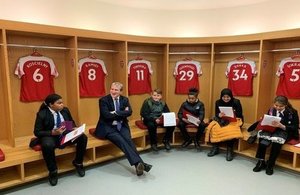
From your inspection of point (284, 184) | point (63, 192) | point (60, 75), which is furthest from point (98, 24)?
point (284, 184)

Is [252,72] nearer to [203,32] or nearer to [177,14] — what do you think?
[203,32]

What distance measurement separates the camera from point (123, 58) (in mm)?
3736

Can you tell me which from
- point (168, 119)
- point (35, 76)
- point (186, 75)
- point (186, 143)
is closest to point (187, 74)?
point (186, 75)

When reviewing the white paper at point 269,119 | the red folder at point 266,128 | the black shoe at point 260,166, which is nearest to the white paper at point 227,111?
the red folder at point 266,128

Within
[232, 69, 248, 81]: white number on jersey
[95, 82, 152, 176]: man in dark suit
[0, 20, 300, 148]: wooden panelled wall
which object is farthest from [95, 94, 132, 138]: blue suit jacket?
[232, 69, 248, 81]: white number on jersey

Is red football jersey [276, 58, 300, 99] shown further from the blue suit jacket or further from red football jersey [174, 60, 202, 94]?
the blue suit jacket

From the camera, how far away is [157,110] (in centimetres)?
367

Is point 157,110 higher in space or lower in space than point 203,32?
lower

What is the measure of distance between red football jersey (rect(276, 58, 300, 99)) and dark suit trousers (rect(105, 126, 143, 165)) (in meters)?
2.44

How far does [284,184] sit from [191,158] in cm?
122

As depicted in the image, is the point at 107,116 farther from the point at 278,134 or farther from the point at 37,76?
the point at 278,134

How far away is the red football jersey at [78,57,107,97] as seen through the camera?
3577mm

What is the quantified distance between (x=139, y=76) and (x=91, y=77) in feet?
2.82

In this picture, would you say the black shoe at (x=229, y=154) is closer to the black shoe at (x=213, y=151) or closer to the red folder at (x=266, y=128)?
the black shoe at (x=213, y=151)
